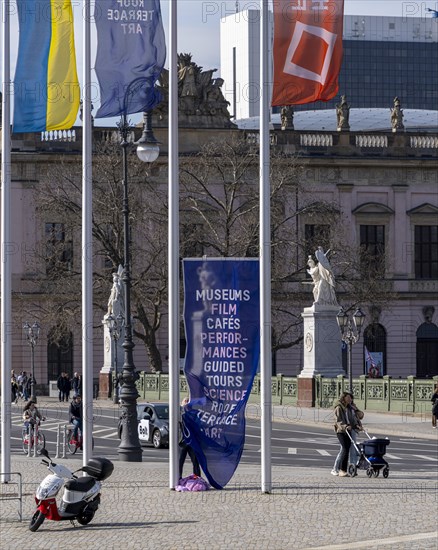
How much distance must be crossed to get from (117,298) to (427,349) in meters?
27.2

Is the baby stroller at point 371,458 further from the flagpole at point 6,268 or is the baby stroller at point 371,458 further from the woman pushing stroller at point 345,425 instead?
the flagpole at point 6,268

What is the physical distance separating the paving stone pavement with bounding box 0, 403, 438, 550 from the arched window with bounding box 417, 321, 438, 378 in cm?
5889

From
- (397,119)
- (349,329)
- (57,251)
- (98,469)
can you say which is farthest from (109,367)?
(98,469)

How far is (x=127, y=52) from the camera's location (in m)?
26.6

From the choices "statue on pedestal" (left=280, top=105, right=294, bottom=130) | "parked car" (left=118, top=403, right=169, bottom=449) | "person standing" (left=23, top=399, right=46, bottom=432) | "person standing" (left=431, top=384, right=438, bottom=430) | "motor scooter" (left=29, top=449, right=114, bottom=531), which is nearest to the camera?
"motor scooter" (left=29, top=449, right=114, bottom=531)

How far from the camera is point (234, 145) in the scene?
7419 centimetres

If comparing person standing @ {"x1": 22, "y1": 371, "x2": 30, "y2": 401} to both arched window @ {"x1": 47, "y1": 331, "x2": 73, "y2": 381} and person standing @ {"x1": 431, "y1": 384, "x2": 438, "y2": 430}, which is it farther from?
person standing @ {"x1": 431, "y1": 384, "x2": 438, "y2": 430}

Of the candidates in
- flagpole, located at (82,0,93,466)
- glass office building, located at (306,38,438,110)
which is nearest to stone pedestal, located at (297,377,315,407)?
flagpole, located at (82,0,93,466)

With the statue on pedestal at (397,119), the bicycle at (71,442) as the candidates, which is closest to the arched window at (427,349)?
the statue on pedestal at (397,119)

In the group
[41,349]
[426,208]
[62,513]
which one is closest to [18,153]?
[41,349]

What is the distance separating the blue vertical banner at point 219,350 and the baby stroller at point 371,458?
4938mm

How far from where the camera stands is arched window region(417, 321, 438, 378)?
88062 mm

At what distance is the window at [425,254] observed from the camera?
88.6 meters

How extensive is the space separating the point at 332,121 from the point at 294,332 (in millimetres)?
23355
